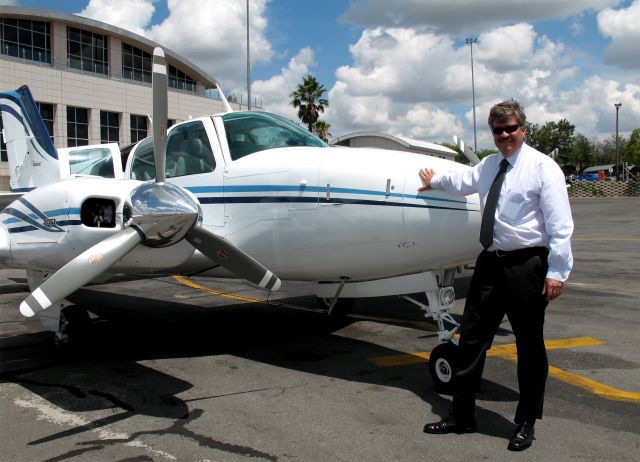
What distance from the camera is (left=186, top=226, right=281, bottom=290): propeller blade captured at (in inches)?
214

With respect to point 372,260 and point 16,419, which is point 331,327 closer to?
point 372,260

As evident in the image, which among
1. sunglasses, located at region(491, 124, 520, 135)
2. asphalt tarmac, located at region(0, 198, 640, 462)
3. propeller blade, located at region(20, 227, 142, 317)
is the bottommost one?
asphalt tarmac, located at region(0, 198, 640, 462)

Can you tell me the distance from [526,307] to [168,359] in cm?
418

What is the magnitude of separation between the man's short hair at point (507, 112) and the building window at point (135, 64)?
4247 cm

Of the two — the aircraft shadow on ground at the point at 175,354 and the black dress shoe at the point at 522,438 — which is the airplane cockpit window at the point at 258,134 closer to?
the aircraft shadow on ground at the point at 175,354

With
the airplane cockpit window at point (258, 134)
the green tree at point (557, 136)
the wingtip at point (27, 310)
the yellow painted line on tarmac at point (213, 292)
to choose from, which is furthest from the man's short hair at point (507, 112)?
the green tree at point (557, 136)

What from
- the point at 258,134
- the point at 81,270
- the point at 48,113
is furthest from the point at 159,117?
the point at 48,113

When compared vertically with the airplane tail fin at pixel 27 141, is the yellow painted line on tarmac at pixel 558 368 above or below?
below

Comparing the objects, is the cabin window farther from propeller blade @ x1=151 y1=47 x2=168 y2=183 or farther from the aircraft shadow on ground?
the aircraft shadow on ground

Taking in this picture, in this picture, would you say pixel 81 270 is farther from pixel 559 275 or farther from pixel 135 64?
pixel 135 64

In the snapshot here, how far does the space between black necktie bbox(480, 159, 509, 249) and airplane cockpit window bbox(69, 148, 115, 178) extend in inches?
222

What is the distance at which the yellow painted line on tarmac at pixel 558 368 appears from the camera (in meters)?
5.08

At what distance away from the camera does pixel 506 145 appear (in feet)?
13.3

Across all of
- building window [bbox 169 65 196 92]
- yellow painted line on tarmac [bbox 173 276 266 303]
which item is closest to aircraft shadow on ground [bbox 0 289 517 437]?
yellow painted line on tarmac [bbox 173 276 266 303]
